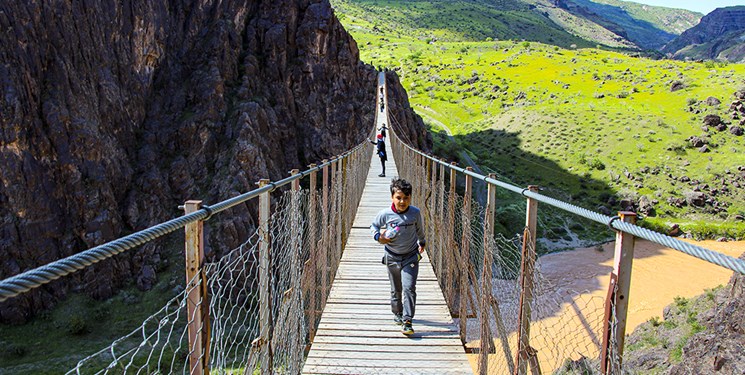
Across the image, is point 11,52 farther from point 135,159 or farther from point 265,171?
point 265,171

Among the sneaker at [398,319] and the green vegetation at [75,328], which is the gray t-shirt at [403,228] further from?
the green vegetation at [75,328]

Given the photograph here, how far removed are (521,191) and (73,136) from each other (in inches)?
941

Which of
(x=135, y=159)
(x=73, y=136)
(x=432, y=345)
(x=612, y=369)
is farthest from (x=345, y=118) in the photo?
(x=612, y=369)

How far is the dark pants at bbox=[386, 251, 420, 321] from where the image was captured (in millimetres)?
3590

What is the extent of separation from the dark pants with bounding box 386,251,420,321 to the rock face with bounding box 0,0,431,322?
1993cm

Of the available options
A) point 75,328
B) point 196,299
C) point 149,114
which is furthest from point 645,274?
point 149,114

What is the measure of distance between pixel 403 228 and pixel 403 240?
0.33ft

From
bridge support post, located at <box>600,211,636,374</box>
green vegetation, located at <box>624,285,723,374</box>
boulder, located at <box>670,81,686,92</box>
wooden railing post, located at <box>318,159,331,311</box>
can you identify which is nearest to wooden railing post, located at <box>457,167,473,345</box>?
wooden railing post, located at <box>318,159,331,311</box>

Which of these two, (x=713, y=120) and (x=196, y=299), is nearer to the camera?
(x=196, y=299)

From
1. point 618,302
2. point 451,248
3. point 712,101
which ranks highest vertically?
point 712,101

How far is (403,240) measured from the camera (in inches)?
142

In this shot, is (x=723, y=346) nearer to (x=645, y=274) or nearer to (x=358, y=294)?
(x=358, y=294)

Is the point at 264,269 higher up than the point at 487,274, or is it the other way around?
the point at 264,269

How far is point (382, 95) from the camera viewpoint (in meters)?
31.8
